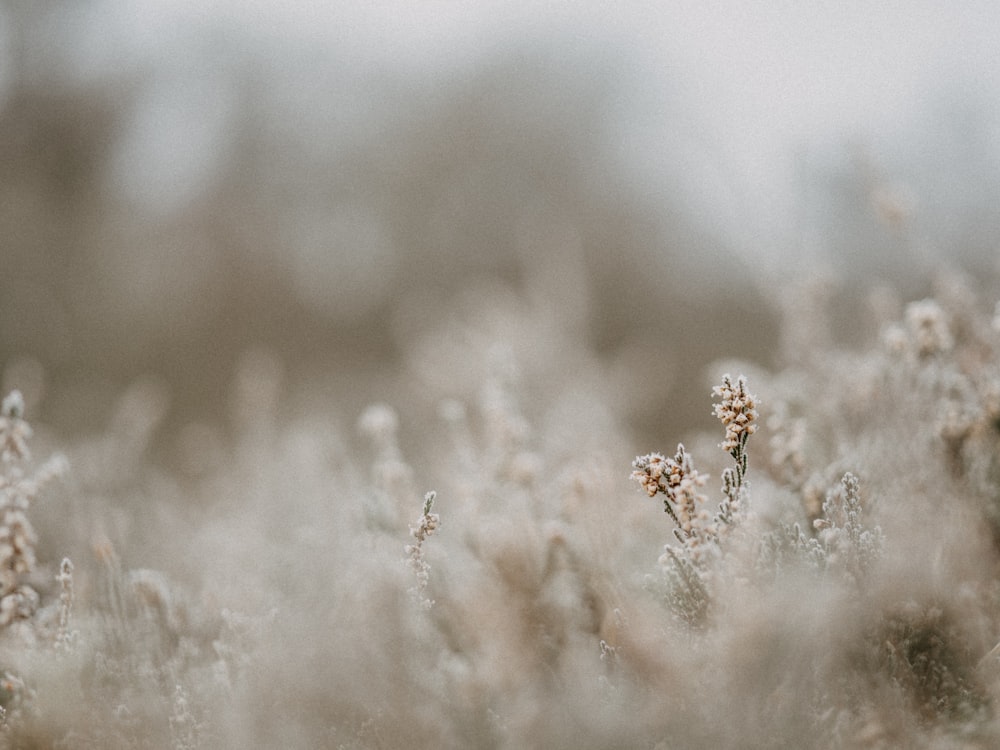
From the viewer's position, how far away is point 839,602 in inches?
47.5

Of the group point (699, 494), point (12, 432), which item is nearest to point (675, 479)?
point (699, 494)

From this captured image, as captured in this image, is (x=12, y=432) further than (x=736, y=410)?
Yes

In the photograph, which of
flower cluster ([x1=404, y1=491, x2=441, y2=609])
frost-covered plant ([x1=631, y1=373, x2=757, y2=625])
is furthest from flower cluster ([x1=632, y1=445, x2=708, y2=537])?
flower cluster ([x1=404, y1=491, x2=441, y2=609])

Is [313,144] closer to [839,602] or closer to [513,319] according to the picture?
[513,319]

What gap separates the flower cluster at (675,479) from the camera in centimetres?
124

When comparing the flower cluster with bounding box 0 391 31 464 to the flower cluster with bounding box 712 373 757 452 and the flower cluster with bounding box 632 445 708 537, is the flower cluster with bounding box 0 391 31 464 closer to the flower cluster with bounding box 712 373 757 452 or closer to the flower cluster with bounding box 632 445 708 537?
the flower cluster with bounding box 632 445 708 537

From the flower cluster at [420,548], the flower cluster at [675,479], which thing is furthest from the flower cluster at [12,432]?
the flower cluster at [675,479]

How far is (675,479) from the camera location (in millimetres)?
1256

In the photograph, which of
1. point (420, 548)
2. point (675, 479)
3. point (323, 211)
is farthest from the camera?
point (323, 211)

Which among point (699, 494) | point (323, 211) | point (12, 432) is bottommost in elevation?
point (699, 494)

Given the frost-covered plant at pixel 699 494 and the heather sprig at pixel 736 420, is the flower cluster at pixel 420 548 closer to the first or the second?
the frost-covered plant at pixel 699 494

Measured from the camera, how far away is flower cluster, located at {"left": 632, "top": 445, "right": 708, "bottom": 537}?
1.24m

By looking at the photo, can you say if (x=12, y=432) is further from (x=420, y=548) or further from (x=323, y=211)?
(x=323, y=211)

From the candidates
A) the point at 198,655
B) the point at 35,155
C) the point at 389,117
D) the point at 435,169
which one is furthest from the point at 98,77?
the point at 198,655
